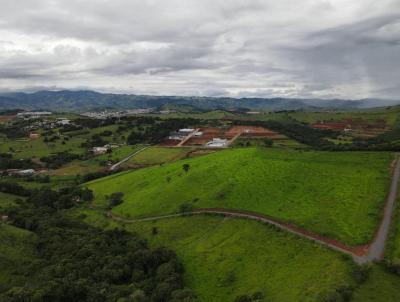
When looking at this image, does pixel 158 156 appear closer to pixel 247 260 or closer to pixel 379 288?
pixel 247 260

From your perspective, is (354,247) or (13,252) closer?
(354,247)

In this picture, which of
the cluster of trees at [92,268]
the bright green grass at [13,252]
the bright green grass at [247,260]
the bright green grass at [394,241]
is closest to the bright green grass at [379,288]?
the bright green grass at [247,260]

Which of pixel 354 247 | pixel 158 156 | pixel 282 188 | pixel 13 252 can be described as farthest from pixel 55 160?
pixel 354 247

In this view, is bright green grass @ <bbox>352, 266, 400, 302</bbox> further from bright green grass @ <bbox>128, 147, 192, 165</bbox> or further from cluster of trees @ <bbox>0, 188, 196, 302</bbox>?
bright green grass @ <bbox>128, 147, 192, 165</bbox>

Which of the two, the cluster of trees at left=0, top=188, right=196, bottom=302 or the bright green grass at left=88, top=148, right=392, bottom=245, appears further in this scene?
the bright green grass at left=88, top=148, right=392, bottom=245

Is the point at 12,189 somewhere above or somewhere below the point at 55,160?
below

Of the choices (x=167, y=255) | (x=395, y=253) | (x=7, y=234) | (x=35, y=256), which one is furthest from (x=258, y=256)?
(x=7, y=234)

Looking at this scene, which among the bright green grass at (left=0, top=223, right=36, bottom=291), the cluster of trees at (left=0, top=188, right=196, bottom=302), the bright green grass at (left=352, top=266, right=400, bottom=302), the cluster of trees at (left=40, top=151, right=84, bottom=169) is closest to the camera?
the bright green grass at (left=352, top=266, right=400, bottom=302)

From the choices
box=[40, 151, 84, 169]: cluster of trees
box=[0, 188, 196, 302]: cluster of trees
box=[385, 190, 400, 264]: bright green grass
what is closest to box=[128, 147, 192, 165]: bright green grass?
box=[40, 151, 84, 169]: cluster of trees
